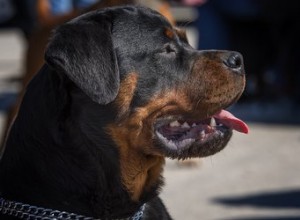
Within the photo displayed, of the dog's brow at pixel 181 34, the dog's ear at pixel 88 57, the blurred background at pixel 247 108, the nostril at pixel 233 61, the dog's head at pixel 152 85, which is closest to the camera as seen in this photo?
the dog's ear at pixel 88 57

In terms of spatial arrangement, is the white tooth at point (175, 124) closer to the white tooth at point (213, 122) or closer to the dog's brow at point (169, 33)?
the white tooth at point (213, 122)

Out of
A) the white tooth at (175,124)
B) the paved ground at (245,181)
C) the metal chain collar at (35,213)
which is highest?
the white tooth at (175,124)

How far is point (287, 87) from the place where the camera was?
9641mm

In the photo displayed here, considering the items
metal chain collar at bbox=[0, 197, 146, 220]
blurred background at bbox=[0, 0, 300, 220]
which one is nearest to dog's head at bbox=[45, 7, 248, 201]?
metal chain collar at bbox=[0, 197, 146, 220]

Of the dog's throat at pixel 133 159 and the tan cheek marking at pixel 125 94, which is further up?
the tan cheek marking at pixel 125 94

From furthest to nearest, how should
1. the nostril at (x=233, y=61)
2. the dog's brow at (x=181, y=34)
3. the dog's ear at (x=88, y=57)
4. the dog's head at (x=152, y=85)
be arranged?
the dog's brow at (x=181, y=34) < the nostril at (x=233, y=61) < the dog's head at (x=152, y=85) < the dog's ear at (x=88, y=57)

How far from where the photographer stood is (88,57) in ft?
11.8

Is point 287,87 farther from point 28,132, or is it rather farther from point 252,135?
point 28,132

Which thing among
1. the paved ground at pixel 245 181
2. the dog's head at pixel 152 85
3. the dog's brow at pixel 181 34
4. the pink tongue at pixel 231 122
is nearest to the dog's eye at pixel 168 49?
the dog's head at pixel 152 85

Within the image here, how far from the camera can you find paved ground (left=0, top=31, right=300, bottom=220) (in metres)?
6.39

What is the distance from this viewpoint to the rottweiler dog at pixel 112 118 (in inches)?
142

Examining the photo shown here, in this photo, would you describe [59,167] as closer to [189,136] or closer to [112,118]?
[112,118]

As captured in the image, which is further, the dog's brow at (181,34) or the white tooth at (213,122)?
the dog's brow at (181,34)

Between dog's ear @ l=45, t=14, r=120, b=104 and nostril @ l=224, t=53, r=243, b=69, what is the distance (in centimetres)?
52
